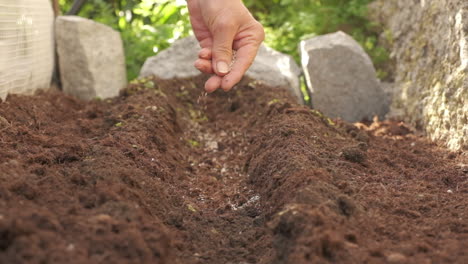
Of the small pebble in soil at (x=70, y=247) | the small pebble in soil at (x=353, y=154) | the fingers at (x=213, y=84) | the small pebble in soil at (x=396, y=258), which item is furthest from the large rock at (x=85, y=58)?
the small pebble in soil at (x=396, y=258)

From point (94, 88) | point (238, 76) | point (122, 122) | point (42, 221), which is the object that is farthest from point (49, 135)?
point (94, 88)

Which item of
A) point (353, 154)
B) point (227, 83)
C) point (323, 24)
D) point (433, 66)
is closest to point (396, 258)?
point (353, 154)

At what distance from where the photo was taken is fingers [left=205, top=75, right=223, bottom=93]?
305 cm

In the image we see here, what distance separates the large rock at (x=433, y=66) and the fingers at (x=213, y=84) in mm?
1517

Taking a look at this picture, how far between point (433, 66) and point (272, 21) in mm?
3151

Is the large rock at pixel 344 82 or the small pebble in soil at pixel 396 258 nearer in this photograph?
the small pebble in soil at pixel 396 258

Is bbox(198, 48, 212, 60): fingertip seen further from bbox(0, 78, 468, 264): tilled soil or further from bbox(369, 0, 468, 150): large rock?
Answer: bbox(369, 0, 468, 150): large rock

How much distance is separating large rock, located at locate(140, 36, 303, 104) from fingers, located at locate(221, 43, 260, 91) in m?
1.53

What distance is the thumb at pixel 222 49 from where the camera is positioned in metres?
3.05

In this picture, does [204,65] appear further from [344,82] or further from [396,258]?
[344,82]

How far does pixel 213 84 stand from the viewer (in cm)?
307

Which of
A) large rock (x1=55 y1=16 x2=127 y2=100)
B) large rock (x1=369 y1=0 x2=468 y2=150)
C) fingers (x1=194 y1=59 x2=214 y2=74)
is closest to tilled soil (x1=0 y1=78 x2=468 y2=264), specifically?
large rock (x1=369 y1=0 x2=468 y2=150)

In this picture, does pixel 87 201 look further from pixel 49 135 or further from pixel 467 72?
pixel 467 72

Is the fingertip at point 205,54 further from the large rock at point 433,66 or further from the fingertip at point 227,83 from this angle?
the large rock at point 433,66
